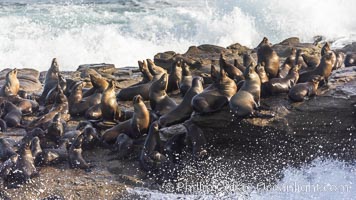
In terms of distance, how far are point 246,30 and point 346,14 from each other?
542 cm

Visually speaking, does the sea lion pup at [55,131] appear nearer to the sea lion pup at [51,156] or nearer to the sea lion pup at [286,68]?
the sea lion pup at [51,156]

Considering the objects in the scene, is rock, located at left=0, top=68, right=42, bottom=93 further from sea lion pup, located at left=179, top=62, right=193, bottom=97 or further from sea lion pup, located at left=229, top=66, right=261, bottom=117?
sea lion pup, located at left=229, top=66, right=261, bottom=117

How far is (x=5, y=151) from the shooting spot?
8.16m

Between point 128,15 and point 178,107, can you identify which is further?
point 128,15

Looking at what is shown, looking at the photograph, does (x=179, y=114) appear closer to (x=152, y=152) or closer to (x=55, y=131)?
(x=152, y=152)

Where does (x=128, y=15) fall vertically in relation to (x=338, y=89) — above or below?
below

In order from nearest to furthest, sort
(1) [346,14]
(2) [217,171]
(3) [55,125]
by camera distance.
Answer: (2) [217,171] < (3) [55,125] < (1) [346,14]

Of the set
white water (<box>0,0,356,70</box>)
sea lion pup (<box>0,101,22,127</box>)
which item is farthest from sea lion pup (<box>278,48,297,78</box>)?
white water (<box>0,0,356,70</box>)

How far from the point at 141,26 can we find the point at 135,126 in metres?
17.2

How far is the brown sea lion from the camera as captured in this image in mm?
9195

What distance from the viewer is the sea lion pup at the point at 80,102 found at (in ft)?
32.9

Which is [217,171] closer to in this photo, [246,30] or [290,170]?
[290,170]

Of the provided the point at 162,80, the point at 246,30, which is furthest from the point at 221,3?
the point at 162,80

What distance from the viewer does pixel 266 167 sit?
802 centimetres
